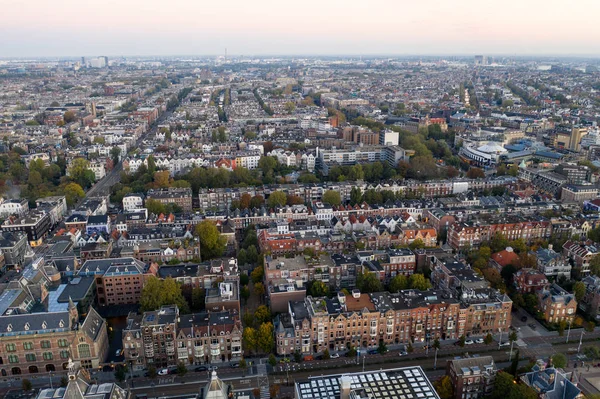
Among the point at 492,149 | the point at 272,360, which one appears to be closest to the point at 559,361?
the point at 272,360

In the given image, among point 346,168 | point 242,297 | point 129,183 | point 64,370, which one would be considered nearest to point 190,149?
point 129,183

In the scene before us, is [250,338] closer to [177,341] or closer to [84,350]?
[177,341]

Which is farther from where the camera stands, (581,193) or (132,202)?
(581,193)

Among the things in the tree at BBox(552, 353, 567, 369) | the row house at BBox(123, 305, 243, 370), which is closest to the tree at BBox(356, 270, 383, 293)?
the row house at BBox(123, 305, 243, 370)

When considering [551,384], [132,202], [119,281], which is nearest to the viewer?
[551,384]

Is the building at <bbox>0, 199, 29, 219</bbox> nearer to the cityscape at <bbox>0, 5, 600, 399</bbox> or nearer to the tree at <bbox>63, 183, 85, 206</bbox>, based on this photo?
the cityscape at <bbox>0, 5, 600, 399</bbox>
